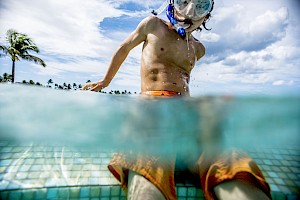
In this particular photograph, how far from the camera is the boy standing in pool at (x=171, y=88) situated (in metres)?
2.74

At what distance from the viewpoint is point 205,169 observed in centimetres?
304

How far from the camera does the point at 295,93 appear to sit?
16.2 ft

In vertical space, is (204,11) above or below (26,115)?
above

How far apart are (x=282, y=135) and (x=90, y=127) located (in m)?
3.99

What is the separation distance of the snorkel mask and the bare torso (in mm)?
157

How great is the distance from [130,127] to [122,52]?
70.0 inches

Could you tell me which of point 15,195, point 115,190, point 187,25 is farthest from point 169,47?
point 15,195

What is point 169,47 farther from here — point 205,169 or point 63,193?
point 63,193

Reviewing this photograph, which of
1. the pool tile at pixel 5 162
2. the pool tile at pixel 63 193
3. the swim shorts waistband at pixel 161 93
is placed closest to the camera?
Result: the pool tile at pixel 63 193

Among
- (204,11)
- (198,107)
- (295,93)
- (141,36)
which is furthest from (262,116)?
(141,36)

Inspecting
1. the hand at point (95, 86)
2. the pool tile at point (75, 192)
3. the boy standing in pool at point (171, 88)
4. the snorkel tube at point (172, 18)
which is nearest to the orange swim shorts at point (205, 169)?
the boy standing in pool at point (171, 88)

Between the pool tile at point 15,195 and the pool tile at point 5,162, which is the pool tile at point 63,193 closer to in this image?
the pool tile at point 15,195

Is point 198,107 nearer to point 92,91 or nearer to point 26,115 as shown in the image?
point 92,91

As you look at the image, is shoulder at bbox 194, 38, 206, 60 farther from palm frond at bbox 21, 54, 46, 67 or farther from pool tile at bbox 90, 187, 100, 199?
palm frond at bbox 21, 54, 46, 67
